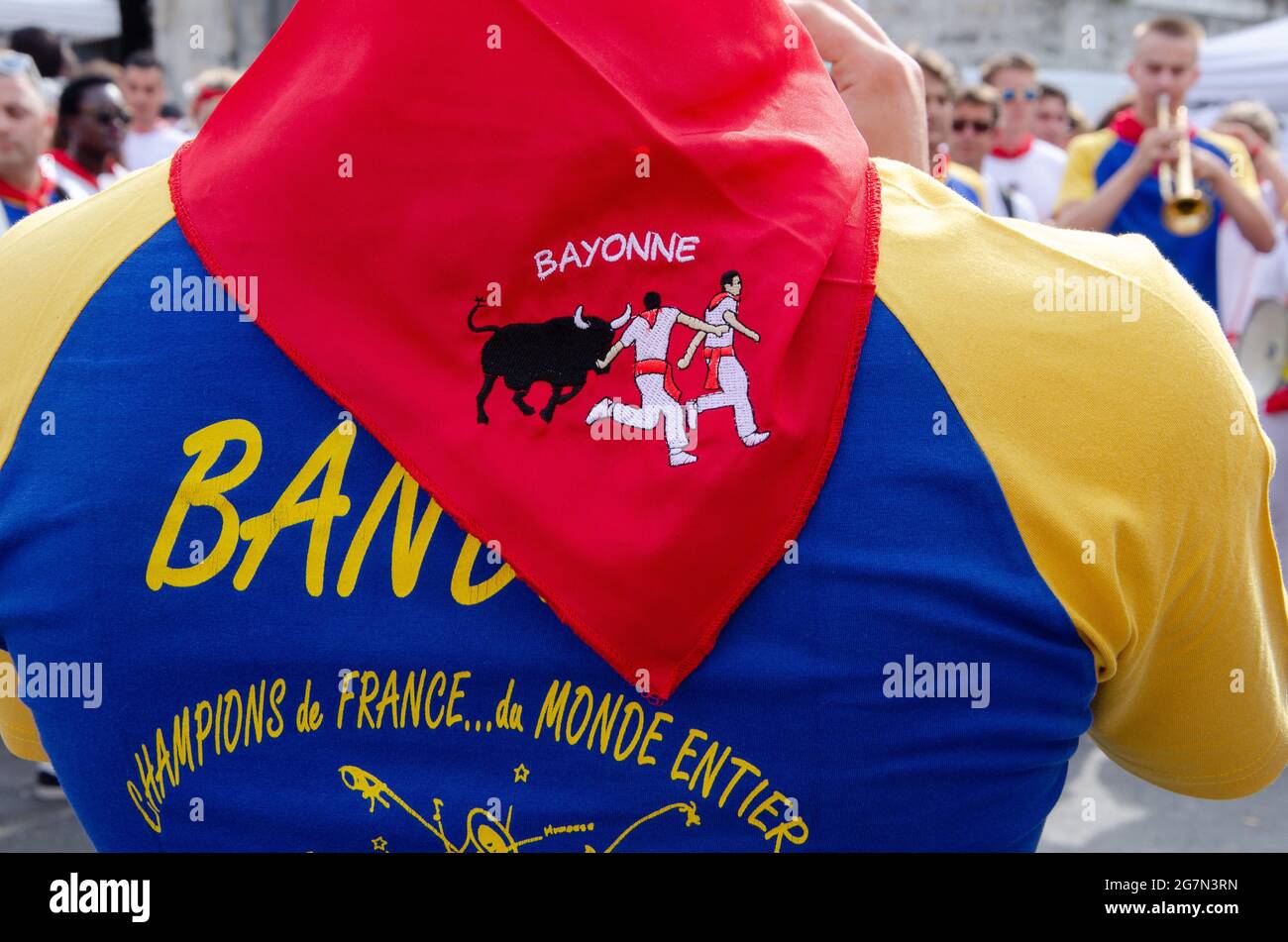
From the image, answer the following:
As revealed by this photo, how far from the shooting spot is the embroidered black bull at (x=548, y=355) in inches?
40.9

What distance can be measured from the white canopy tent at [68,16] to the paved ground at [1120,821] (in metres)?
11.2

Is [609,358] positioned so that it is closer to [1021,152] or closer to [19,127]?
[19,127]

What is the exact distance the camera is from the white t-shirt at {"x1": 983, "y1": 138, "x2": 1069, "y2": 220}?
7762 mm

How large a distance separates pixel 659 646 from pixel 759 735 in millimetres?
107

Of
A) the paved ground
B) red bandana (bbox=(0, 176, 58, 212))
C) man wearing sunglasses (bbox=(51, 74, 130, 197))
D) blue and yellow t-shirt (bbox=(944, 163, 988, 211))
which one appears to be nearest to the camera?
the paved ground

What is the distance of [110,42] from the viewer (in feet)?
52.4

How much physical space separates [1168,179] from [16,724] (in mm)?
5488

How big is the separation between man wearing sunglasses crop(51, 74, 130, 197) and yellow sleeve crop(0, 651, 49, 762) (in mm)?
5430

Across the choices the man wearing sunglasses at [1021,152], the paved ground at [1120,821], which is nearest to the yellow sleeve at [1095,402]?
the paved ground at [1120,821]

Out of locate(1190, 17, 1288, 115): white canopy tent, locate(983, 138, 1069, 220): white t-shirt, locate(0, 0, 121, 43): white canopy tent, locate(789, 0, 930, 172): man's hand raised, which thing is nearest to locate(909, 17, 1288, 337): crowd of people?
locate(983, 138, 1069, 220): white t-shirt

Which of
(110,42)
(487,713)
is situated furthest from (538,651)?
(110,42)

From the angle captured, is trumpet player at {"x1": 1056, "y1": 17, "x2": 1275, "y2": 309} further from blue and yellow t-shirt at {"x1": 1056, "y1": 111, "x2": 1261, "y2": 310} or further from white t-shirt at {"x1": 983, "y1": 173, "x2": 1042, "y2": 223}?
white t-shirt at {"x1": 983, "y1": 173, "x2": 1042, "y2": 223}

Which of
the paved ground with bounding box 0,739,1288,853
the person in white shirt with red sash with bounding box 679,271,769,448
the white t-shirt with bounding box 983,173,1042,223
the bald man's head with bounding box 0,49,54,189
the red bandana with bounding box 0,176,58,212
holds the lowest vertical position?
the paved ground with bounding box 0,739,1288,853

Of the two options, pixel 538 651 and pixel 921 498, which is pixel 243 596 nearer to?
pixel 538 651
